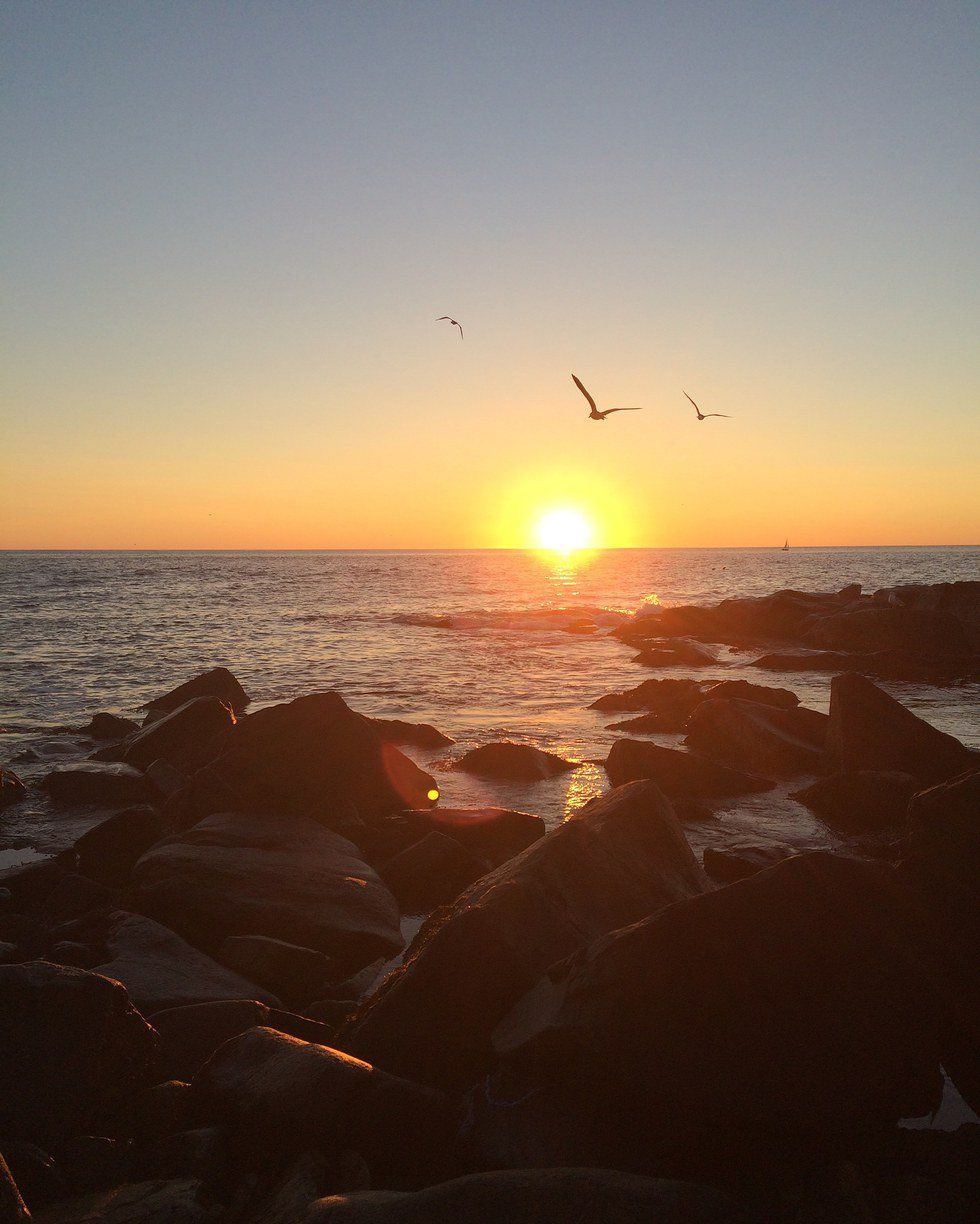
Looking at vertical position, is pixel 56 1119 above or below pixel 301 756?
below

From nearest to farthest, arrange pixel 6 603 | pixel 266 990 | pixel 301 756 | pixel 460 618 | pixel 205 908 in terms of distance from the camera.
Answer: pixel 266 990 → pixel 205 908 → pixel 301 756 → pixel 460 618 → pixel 6 603

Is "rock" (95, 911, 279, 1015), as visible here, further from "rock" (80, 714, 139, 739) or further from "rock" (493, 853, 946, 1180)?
"rock" (80, 714, 139, 739)

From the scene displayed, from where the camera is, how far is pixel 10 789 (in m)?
10.5

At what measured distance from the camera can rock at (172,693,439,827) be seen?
8414 mm

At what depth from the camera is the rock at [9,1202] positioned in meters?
3.01

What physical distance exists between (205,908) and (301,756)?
107 inches

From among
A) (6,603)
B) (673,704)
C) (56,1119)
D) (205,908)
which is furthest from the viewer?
(6,603)

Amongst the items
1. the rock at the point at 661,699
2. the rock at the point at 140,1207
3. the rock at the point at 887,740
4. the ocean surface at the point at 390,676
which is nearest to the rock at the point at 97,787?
the ocean surface at the point at 390,676

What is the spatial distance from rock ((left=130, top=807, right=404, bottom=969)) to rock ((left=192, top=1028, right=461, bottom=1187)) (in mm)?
2176

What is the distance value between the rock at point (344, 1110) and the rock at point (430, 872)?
10.6ft

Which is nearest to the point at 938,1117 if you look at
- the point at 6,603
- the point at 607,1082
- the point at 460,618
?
the point at 607,1082

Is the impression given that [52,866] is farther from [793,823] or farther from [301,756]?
[793,823]

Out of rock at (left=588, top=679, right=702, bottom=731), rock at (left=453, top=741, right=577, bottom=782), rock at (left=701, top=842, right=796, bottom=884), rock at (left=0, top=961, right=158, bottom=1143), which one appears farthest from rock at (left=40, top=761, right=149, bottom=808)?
rock at (left=588, top=679, right=702, bottom=731)

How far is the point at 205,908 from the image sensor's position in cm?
614
